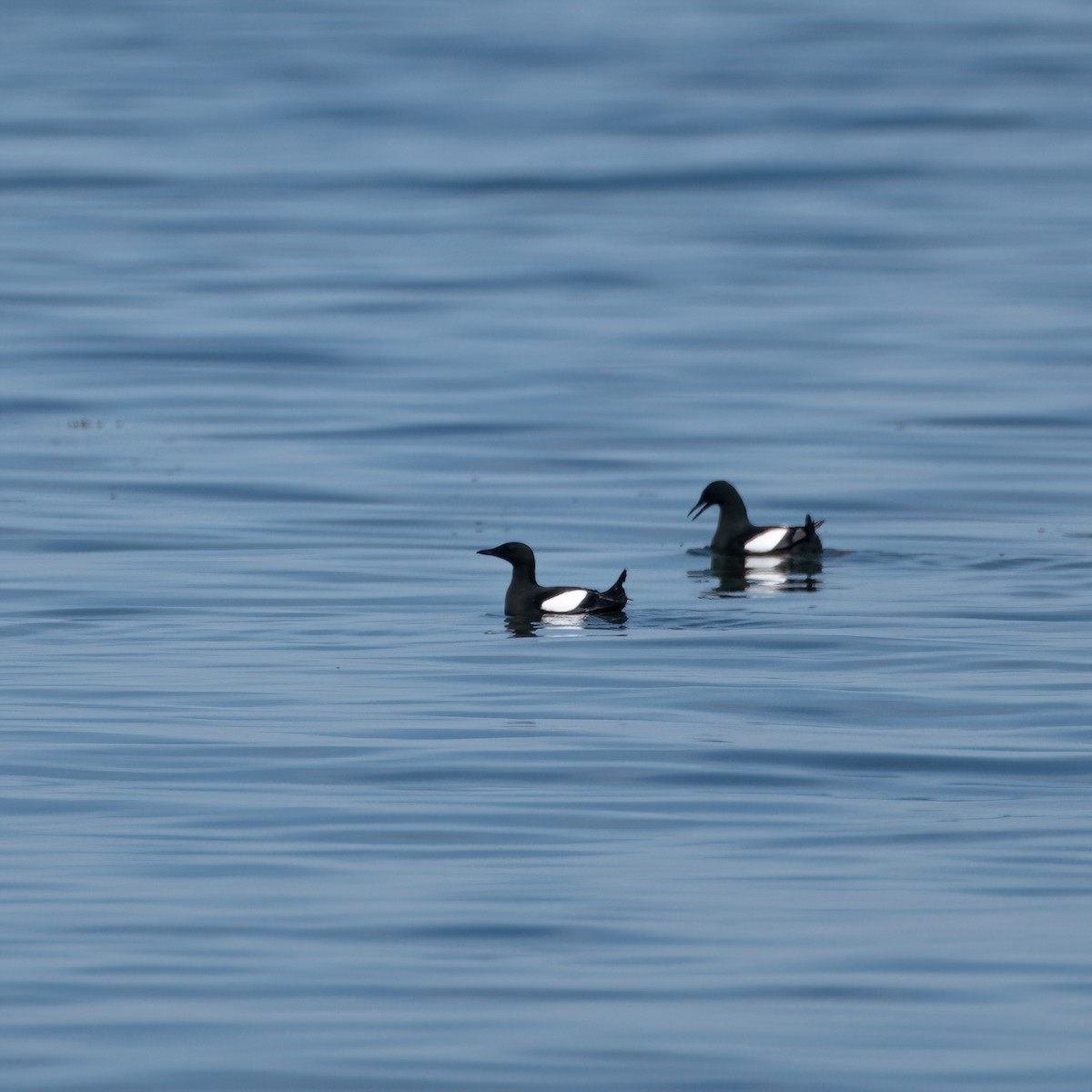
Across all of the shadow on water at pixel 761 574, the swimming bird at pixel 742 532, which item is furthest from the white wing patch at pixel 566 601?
the swimming bird at pixel 742 532

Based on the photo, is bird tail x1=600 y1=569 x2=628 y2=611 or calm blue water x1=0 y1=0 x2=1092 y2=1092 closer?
calm blue water x1=0 y1=0 x2=1092 y2=1092

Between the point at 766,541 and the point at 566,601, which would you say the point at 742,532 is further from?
the point at 566,601

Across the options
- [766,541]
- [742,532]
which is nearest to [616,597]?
[766,541]

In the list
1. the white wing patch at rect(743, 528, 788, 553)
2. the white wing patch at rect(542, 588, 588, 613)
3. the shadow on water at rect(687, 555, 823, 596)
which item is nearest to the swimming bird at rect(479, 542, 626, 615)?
the white wing patch at rect(542, 588, 588, 613)

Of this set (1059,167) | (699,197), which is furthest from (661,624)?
(1059,167)

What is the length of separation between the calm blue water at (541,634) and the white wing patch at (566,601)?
0.26 m

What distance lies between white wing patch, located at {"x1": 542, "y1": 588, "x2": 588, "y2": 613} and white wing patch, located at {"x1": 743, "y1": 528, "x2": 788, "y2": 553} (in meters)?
2.94

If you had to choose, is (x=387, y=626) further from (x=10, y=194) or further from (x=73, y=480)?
(x=10, y=194)

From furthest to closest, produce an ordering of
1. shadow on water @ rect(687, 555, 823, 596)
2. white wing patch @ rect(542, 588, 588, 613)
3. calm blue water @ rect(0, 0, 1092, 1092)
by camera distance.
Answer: shadow on water @ rect(687, 555, 823, 596), white wing patch @ rect(542, 588, 588, 613), calm blue water @ rect(0, 0, 1092, 1092)

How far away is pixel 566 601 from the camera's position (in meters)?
15.8

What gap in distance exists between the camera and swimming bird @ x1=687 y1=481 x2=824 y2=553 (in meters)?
18.1

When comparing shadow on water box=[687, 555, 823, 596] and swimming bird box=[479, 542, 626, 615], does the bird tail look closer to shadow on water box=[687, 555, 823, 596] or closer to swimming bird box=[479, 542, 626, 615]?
swimming bird box=[479, 542, 626, 615]

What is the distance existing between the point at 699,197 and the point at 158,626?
111 ft

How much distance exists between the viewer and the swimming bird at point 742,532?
18.1 meters
